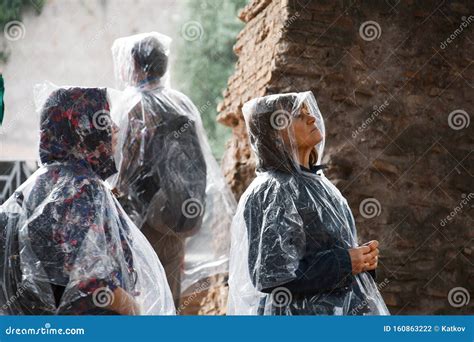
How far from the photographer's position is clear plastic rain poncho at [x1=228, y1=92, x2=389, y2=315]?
131 inches

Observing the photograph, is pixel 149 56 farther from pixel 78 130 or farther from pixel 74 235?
pixel 74 235

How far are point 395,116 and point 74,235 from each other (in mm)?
3000

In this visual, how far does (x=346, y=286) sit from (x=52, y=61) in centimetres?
657

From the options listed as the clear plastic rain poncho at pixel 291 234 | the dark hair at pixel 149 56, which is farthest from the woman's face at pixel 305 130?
the dark hair at pixel 149 56

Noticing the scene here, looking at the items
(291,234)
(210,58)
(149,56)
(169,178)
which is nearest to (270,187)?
(291,234)

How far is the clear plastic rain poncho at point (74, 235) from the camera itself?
10.2ft

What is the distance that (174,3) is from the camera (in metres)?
12.3

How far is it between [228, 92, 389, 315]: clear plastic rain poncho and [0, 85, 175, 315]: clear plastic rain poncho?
0.38 metres

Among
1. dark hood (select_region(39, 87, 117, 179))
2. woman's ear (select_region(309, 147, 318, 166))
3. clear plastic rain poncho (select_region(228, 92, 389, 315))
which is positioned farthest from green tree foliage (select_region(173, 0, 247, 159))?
dark hood (select_region(39, 87, 117, 179))

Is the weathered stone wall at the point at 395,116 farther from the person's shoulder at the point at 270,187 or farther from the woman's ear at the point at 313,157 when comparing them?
the person's shoulder at the point at 270,187

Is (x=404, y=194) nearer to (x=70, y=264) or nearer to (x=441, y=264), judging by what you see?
(x=441, y=264)

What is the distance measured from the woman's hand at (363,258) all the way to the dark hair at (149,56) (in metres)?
1.72

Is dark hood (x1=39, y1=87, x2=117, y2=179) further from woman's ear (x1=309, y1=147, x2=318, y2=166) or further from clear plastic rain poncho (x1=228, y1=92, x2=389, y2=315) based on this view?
woman's ear (x1=309, y1=147, x2=318, y2=166)

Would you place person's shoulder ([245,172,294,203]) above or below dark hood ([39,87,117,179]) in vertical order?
below
